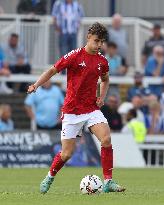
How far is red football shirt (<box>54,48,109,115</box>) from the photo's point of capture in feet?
44.8

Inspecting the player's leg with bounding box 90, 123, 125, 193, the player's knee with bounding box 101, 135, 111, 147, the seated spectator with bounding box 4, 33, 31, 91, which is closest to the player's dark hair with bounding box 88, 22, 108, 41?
the player's leg with bounding box 90, 123, 125, 193

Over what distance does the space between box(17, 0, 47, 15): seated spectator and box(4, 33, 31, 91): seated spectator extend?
180cm

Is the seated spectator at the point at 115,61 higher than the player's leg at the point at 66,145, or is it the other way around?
the player's leg at the point at 66,145

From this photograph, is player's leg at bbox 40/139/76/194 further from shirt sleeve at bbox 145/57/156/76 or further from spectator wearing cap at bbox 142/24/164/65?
spectator wearing cap at bbox 142/24/164/65

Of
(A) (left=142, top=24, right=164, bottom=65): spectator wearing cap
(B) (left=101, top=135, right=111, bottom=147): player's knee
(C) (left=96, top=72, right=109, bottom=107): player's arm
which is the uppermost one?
(C) (left=96, top=72, right=109, bottom=107): player's arm

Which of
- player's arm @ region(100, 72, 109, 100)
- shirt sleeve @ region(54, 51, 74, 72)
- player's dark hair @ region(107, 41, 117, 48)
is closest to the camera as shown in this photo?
shirt sleeve @ region(54, 51, 74, 72)

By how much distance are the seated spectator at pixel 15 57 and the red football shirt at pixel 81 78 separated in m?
12.5

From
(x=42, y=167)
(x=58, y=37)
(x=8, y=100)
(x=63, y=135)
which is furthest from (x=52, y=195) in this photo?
(x=58, y=37)

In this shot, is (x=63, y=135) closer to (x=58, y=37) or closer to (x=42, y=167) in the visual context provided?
(x=42, y=167)

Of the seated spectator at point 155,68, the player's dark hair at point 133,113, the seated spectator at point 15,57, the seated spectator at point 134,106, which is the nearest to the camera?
the player's dark hair at point 133,113

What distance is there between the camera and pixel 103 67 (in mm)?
13836

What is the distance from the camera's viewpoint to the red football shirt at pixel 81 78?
13664 mm

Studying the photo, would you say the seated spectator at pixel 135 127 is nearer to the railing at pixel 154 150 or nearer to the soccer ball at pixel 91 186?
the railing at pixel 154 150

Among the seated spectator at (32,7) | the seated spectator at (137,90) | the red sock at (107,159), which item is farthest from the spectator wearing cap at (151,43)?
the red sock at (107,159)
